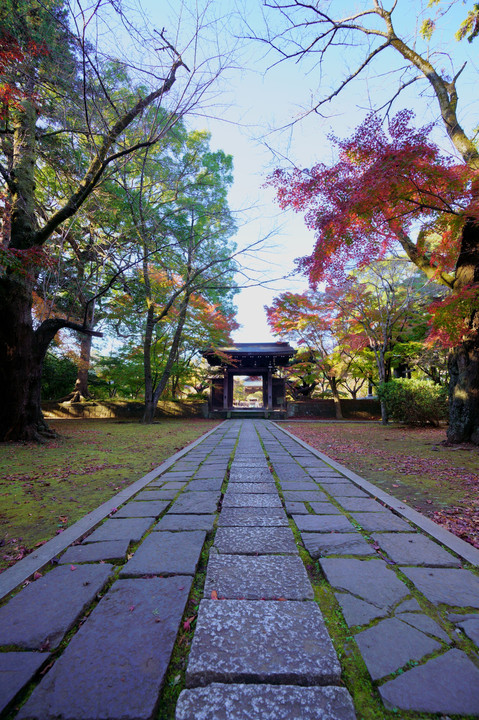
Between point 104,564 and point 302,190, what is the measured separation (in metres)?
7.38

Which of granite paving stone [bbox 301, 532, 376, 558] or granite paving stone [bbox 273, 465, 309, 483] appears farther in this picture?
granite paving stone [bbox 273, 465, 309, 483]

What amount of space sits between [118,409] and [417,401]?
13.8 metres

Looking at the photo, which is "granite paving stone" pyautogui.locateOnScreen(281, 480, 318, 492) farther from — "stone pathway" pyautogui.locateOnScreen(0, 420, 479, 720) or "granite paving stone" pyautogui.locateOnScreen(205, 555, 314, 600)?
"granite paving stone" pyautogui.locateOnScreen(205, 555, 314, 600)

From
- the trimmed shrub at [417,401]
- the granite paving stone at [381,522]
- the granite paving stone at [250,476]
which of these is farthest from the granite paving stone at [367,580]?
the trimmed shrub at [417,401]

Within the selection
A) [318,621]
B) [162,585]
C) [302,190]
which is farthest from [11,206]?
[318,621]

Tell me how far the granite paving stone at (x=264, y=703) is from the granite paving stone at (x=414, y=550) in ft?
3.25

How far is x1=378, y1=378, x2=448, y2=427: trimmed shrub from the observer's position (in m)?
9.90

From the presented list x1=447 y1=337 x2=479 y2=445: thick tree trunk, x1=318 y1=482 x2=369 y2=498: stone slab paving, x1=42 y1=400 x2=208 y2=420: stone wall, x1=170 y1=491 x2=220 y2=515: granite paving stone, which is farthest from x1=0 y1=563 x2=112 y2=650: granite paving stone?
x1=42 y1=400 x2=208 y2=420: stone wall

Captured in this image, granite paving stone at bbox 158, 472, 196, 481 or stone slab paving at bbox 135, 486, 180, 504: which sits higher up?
stone slab paving at bbox 135, 486, 180, 504

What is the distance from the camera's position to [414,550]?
6.00 feet

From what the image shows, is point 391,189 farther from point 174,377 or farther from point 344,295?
point 174,377

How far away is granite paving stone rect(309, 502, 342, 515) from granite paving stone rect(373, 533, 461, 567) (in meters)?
0.44

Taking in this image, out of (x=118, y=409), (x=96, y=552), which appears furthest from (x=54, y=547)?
(x=118, y=409)

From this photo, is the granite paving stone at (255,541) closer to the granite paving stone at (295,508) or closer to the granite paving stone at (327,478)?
the granite paving stone at (295,508)
